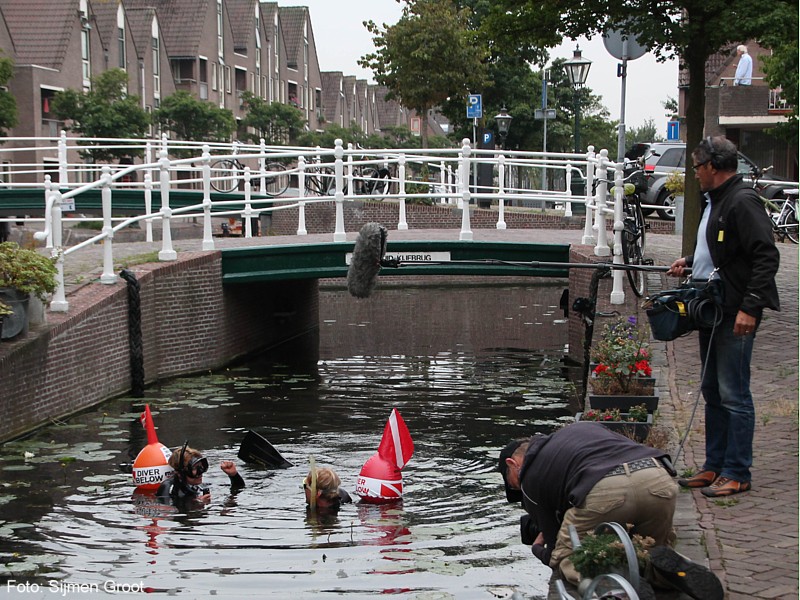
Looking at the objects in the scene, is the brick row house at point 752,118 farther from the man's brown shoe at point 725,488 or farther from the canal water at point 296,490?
the man's brown shoe at point 725,488

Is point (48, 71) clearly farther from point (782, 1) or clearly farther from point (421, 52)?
point (782, 1)

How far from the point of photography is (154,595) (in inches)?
253

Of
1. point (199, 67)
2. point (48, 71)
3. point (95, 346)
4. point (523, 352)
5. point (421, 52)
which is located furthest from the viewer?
point (199, 67)

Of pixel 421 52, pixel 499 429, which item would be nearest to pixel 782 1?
pixel 499 429

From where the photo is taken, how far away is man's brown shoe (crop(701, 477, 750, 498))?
6234mm

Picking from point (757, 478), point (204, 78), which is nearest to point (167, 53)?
point (204, 78)

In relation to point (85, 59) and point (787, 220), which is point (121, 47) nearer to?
point (85, 59)

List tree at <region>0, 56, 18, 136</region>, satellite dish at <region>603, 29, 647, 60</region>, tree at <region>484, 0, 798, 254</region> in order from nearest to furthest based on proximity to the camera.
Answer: tree at <region>484, 0, 798, 254</region>, satellite dish at <region>603, 29, 647, 60</region>, tree at <region>0, 56, 18, 136</region>

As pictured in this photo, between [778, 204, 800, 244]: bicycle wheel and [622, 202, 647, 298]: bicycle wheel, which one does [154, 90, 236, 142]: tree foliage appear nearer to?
[778, 204, 800, 244]: bicycle wheel

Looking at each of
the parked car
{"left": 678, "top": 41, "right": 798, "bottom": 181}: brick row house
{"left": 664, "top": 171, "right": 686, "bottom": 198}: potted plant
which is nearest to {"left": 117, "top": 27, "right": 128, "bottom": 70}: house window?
{"left": 678, "top": 41, "right": 798, "bottom": 181}: brick row house

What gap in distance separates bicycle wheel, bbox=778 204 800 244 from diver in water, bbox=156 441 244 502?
577 inches

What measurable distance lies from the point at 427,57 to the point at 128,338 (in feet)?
65.5

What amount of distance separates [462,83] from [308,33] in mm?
47280

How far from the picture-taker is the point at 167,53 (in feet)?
186
